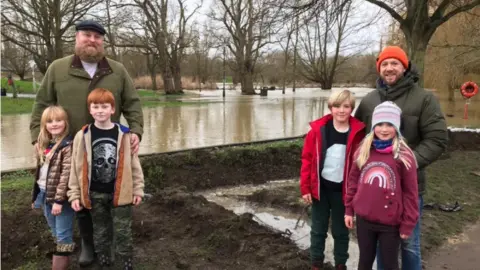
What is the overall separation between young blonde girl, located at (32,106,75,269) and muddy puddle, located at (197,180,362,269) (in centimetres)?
230

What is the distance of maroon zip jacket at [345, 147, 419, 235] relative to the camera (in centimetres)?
266

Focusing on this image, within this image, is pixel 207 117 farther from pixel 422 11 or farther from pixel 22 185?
pixel 22 185

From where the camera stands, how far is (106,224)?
3238 millimetres

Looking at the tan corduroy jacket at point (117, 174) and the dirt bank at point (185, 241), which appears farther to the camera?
the dirt bank at point (185, 241)

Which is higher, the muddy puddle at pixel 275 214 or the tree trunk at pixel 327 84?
the tree trunk at pixel 327 84

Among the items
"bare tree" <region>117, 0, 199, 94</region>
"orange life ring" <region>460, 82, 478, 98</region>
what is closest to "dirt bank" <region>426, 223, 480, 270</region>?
"orange life ring" <region>460, 82, 478, 98</region>

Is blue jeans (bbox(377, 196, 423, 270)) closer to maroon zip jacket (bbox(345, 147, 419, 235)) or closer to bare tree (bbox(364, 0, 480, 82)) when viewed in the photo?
maroon zip jacket (bbox(345, 147, 419, 235))

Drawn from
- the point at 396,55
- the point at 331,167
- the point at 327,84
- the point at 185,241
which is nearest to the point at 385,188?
the point at 331,167

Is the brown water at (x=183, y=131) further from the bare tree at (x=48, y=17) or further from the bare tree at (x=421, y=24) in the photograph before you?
the bare tree at (x=48, y=17)

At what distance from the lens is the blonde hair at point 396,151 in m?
2.67

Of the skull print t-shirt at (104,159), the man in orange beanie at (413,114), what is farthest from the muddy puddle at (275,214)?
the skull print t-shirt at (104,159)

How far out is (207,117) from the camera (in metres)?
15.5

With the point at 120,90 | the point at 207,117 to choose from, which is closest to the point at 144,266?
the point at 120,90

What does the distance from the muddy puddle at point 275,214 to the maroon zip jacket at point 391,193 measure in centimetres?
120
